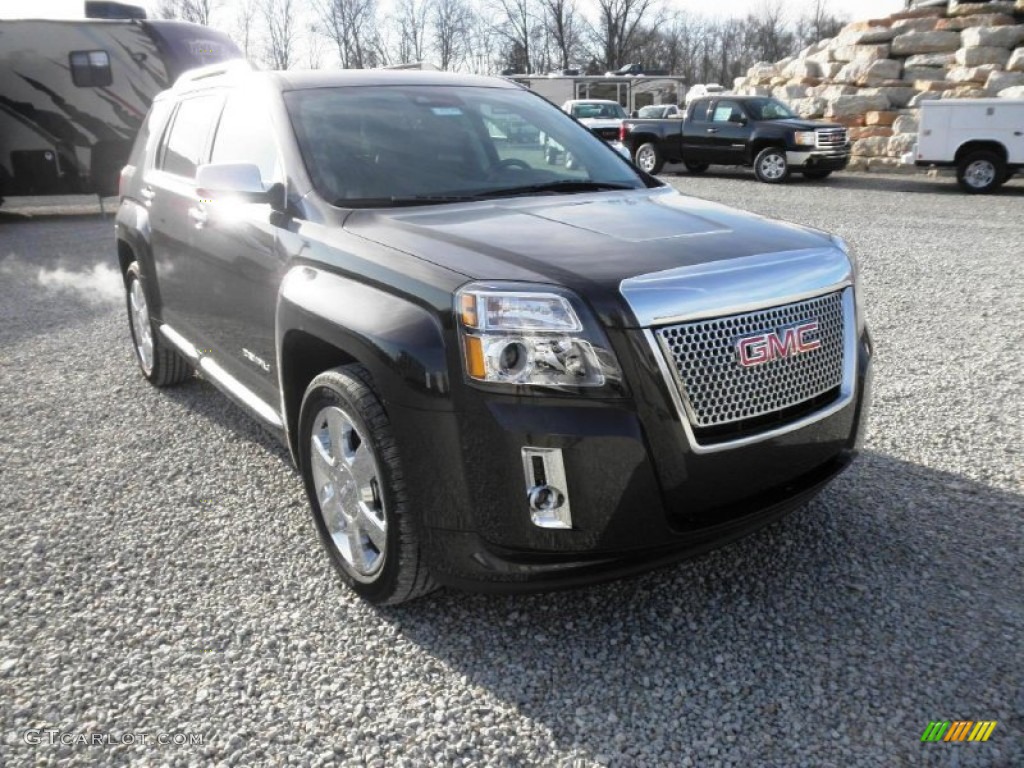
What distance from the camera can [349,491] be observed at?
9.88ft

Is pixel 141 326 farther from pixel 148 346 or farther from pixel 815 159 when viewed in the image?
pixel 815 159

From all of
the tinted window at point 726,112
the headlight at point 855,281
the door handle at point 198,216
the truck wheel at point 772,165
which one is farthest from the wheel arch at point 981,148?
the door handle at point 198,216

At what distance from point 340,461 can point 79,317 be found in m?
6.08

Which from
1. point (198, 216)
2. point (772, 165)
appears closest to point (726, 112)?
point (772, 165)

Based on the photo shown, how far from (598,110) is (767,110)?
7.83m

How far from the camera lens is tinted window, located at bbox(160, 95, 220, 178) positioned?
4395 mm

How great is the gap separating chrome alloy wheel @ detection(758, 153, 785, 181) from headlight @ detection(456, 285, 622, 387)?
17.6 metres

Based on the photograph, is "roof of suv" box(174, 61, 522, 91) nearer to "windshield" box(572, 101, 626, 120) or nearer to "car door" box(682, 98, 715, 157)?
"car door" box(682, 98, 715, 157)

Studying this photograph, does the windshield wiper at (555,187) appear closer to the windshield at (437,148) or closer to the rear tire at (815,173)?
the windshield at (437,148)

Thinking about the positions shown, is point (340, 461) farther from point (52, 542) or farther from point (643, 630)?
point (52, 542)

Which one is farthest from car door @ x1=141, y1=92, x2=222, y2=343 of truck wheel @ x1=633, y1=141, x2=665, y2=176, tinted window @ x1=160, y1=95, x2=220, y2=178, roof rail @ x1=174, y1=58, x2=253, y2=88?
truck wheel @ x1=633, y1=141, x2=665, y2=176

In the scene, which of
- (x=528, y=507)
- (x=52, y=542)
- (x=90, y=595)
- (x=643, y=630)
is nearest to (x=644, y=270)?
(x=528, y=507)

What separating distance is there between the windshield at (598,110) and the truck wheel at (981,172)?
37.4 ft

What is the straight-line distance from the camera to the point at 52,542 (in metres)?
3.56
